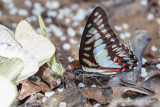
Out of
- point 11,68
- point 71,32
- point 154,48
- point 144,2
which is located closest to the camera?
point 11,68

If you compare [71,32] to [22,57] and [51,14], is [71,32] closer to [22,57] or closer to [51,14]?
[51,14]

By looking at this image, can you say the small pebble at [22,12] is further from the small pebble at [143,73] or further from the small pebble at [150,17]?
the small pebble at [143,73]

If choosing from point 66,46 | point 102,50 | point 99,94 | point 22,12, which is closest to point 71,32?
point 66,46

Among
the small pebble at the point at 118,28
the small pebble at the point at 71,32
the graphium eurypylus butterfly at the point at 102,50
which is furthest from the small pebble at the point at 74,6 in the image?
the graphium eurypylus butterfly at the point at 102,50

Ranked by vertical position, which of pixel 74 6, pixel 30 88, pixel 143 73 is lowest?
pixel 143 73

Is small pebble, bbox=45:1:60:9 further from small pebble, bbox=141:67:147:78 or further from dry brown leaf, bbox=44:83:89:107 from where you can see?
dry brown leaf, bbox=44:83:89:107

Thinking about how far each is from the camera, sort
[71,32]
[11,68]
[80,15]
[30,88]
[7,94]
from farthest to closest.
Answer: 1. [80,15]
2. [71,32]
3. [30,88]
4. [11,68]
5. [7,94]

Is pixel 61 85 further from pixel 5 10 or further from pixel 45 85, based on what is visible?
pixel 5 10
